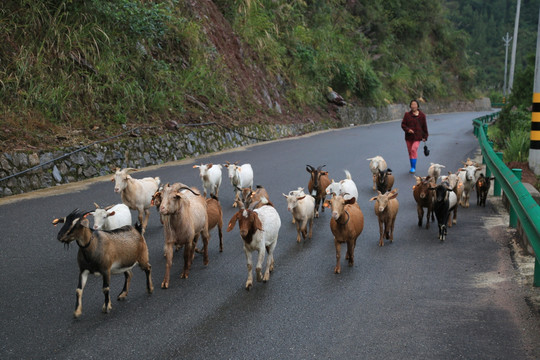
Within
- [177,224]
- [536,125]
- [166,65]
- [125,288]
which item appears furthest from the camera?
[166,65]

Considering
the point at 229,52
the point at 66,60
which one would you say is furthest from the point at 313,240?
the point at 229,52

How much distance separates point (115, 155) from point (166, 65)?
606 centimetres

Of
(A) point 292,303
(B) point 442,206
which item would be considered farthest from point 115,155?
(A) point 292,303

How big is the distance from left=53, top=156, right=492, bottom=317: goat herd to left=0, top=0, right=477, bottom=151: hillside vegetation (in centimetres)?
658

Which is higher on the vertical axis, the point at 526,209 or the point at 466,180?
the point at 526,209

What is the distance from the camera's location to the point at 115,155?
14.3 m

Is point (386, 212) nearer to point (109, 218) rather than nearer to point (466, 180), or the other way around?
point (466, 180)

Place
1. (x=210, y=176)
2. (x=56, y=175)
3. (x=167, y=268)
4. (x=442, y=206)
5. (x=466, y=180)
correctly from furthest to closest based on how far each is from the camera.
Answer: (x=56, y=175) → (x=210, y=176) → (x=466, y=180) → (x=442, y=206) → (x=167, y=268)

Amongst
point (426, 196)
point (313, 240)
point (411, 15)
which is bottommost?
point (313, 240)

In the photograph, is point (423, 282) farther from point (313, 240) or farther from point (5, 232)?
point (5, 232)

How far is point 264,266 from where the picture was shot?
6938mm

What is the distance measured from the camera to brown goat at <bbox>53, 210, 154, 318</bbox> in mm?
5141

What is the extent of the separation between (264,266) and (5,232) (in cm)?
449

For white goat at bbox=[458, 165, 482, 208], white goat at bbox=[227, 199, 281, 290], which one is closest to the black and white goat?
white goat at bbox=[458, 165, 482, 208]
